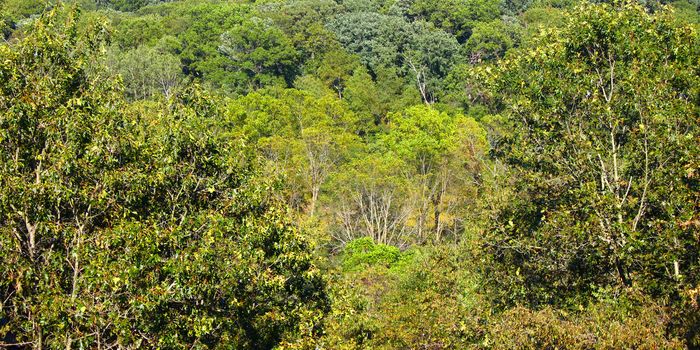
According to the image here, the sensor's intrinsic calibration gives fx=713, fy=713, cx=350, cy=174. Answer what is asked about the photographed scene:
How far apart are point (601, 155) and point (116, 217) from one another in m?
9.85

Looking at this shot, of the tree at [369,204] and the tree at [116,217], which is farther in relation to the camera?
the tree at [369,204]

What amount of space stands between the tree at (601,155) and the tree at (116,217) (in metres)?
5.35

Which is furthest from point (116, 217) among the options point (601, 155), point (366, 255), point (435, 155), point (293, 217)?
point (435, 155)

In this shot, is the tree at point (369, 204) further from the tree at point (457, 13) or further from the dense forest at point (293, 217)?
the tree at point (457, 13)

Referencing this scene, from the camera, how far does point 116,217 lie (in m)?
12.4

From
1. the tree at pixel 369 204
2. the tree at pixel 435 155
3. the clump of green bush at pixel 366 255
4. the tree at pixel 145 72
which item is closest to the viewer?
the clump of green bush at pixel 366 255

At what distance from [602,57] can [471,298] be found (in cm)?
680

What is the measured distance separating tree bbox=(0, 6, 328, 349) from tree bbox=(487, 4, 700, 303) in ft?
17.5

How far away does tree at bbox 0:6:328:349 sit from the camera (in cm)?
1153

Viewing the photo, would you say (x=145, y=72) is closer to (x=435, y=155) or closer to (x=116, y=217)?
(x=435, y=155)

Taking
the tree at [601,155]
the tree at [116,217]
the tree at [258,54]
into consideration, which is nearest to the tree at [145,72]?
the tree at [258,54]

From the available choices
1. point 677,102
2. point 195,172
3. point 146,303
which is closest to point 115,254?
point 146,303

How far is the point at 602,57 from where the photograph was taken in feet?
52.2

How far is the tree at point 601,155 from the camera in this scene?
13578 mm
